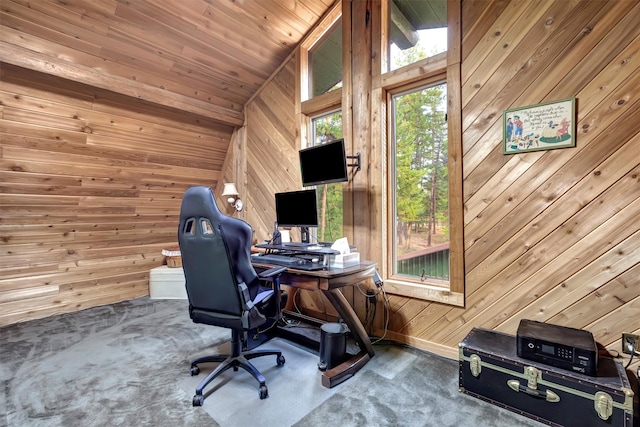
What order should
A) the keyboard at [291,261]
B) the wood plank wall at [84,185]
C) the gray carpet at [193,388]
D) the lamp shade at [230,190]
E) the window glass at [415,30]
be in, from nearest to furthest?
the gray carpet at [193,388], the keyboard at [291,261], the window glass at [415,30], the wood plank wall at [84,185], the lamp shade at [230,190]

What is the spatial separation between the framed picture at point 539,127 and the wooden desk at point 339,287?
133cm

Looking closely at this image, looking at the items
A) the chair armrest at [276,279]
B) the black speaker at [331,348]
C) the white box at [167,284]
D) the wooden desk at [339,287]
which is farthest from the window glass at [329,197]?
the white box at [167,284]

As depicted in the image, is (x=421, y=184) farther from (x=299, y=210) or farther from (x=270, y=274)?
(x=270, y=274)

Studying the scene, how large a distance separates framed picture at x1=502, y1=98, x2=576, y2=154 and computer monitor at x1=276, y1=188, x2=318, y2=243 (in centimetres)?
148

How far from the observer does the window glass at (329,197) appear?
3156 millimetres

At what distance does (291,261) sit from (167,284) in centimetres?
258

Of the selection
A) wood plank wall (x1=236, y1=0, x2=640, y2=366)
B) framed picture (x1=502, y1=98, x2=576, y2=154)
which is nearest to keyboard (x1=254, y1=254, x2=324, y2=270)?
wood plank wall (x1=236, y1=0, x2=640, y2=366)

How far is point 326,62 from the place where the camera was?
3346mm

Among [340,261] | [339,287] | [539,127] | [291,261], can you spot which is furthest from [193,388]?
[539,127]

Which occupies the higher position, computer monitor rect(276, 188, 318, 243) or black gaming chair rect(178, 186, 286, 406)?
computer monitor rect(276, 188, 318, 243)

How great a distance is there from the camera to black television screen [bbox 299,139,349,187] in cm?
248

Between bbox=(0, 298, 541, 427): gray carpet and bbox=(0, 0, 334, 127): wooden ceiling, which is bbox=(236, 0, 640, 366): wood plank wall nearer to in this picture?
bbox=(0, 298, 541, 427): gray carpet

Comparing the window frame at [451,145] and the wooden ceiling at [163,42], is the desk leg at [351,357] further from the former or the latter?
the wooden ceiling at [163,42]

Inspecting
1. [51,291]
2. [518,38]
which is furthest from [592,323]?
[51,291]
